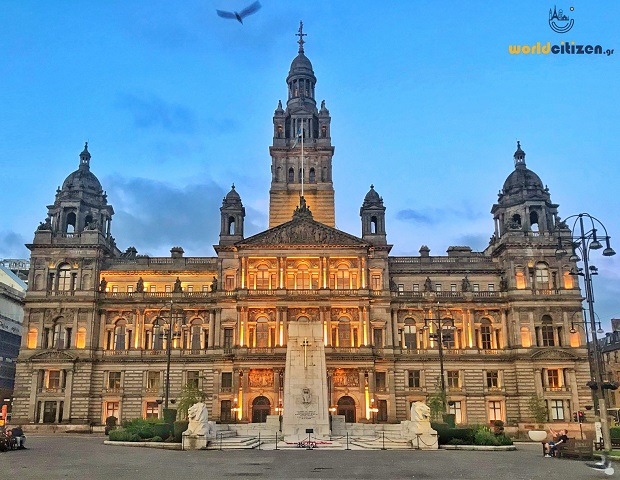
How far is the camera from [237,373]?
72875mm

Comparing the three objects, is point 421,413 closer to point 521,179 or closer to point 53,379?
point 521,179

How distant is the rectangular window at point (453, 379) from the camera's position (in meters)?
75.2

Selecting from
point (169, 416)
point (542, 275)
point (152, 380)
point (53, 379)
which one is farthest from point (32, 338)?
point (542, 275)

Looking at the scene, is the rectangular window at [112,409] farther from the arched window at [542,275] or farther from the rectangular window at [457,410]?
the arched window at [542,275]

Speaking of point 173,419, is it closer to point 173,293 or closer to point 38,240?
point 173,293

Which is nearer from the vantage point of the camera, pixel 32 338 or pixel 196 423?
pixel 196 423

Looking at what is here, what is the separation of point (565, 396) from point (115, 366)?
51.9m

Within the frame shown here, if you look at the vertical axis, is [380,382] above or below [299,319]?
below

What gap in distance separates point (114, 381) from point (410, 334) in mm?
35425

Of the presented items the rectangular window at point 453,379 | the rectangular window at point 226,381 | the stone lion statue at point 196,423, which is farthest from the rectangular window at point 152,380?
the rectangular window at point 453,379

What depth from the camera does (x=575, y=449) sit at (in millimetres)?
35250

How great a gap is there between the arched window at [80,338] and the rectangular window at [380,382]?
113ft

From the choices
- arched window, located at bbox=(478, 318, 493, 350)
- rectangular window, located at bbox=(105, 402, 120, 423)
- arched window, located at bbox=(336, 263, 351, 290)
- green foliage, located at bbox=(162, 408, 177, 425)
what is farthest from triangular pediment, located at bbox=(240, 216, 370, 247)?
green foliage, located at bbox=(162, 408, 177, 425)

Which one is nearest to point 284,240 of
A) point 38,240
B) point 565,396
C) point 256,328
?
point 256,328
